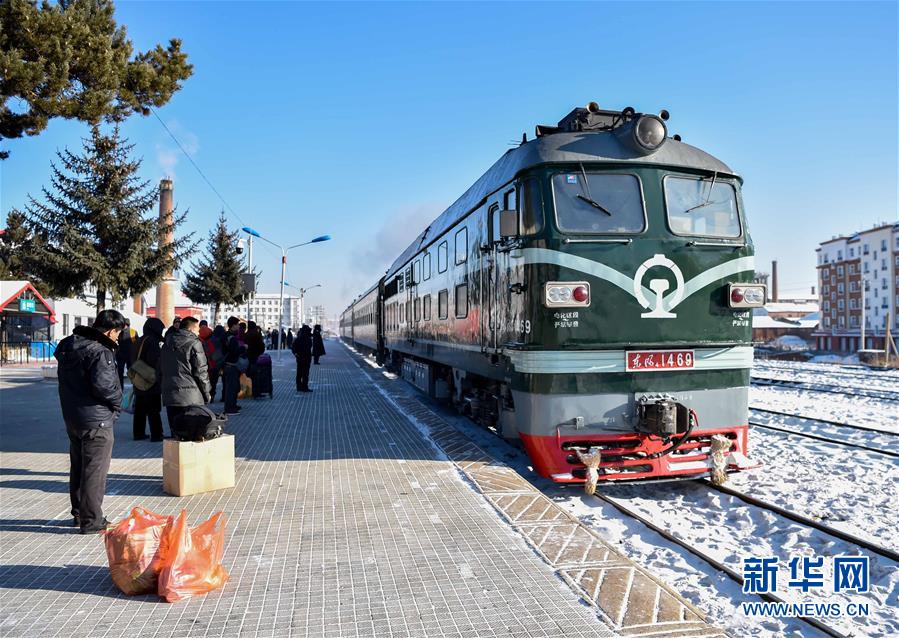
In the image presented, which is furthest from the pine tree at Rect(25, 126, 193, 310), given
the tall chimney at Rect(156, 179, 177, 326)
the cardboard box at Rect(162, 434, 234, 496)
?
the cardboard box at Rect(162, 434, 234, 496)

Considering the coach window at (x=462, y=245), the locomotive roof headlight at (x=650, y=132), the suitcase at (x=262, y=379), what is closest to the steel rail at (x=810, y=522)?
the locomotive roof headlight at (x=650, y=132)

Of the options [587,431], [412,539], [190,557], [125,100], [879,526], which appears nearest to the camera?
[190,557]

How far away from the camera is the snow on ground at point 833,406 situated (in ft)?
39.4

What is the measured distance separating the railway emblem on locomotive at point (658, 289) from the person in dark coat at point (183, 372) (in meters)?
4.68

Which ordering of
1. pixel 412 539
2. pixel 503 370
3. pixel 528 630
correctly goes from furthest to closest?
1. pixel 503 370
2. pixel 412 539
3. pixel 528 630

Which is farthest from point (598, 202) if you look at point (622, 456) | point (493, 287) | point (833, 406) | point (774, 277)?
point (774, 277)

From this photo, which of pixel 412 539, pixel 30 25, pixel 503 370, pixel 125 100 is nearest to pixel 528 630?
pixel 412 539

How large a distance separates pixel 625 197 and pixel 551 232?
0.96 m

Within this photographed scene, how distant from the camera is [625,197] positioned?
661 cm

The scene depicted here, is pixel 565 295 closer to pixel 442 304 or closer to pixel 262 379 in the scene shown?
pixel 442 304

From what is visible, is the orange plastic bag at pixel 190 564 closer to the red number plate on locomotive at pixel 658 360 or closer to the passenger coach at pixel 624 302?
the passenger coach at pixel 624 302

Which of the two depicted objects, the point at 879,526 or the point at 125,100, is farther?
the point at 125,100

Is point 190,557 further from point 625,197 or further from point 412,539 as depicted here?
point 625,197

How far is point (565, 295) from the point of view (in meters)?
6.24
